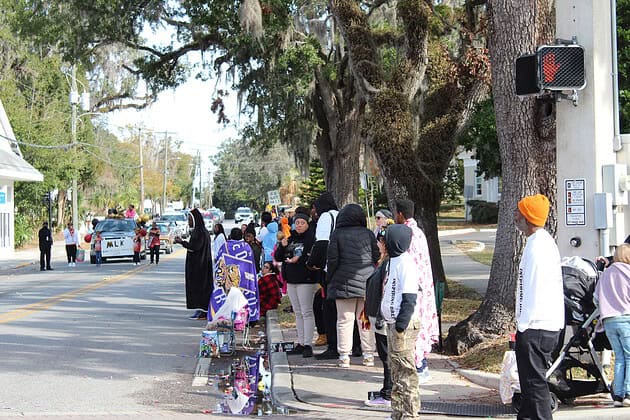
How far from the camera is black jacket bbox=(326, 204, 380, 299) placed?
32.2ft

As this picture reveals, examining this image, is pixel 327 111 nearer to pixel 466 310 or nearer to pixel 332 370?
pixel 466 310

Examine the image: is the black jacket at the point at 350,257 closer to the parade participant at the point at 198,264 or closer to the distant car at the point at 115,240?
the parade participant at the point at 198,264

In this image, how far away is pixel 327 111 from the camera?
26.4m

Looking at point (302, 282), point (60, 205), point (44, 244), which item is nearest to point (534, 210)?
point (302, 282)

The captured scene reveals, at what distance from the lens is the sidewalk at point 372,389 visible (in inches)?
317

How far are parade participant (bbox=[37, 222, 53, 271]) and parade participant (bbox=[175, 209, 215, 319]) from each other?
16.7 m

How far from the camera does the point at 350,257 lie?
988 cm

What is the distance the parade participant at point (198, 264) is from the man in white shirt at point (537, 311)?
8872 millimetres

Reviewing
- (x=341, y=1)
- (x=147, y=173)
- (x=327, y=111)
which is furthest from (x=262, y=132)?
(x=147, y=173)

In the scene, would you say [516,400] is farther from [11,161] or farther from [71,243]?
[11,161]

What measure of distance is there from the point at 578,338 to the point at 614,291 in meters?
0.55

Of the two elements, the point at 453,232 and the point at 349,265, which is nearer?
the point at 349,265

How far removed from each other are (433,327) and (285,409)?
1.96m

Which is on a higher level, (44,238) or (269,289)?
(44,238)
